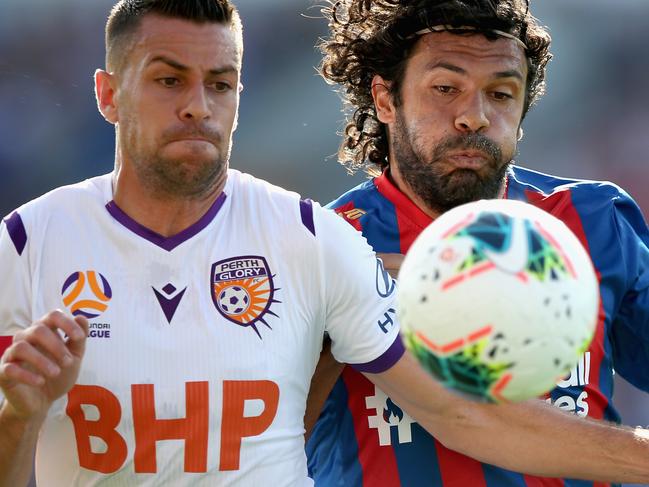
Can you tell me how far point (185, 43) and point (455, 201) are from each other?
1234 mm

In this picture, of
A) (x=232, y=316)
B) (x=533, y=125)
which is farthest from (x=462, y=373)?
(x=533, y=125)

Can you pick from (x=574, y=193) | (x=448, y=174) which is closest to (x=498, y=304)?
(x=448, y=174)

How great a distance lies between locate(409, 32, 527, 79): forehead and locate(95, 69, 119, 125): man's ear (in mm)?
1233

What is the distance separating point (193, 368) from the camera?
10.5 feet

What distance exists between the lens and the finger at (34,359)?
272 cm

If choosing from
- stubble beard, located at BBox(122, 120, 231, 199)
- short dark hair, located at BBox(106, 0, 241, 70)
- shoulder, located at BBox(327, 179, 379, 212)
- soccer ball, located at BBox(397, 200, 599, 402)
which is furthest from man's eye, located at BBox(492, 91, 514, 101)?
soccer ball, located at BBox(397, 200, 599, 402)

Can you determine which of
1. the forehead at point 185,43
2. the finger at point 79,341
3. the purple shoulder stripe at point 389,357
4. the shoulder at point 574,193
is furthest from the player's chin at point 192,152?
the shoulder at point 574,193

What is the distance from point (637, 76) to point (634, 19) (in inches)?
21.3

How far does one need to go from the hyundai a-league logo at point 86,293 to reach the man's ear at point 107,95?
0.62 m

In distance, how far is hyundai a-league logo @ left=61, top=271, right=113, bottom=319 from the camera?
3230 millimetres

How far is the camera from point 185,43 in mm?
3367

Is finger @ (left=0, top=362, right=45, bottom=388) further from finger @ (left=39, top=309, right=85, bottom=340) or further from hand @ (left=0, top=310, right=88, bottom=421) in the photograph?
finger @ (left=39, top=309, right=85, bottom=340)

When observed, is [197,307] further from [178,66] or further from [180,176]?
[178,66]

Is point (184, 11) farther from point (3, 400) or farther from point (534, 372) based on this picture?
point (534, 372)
